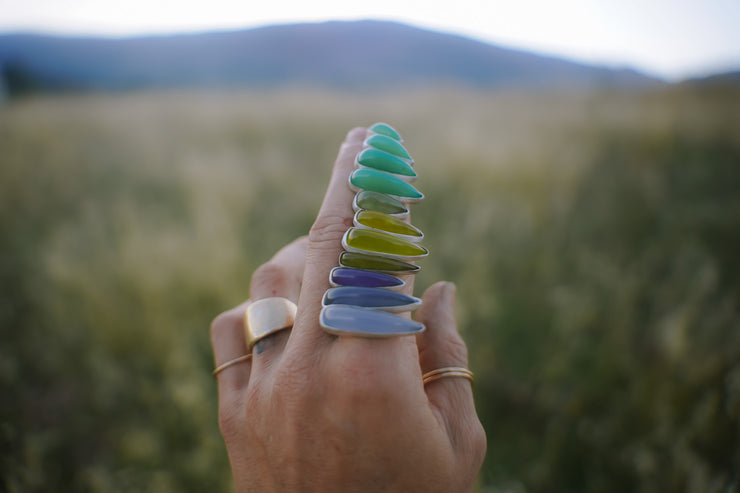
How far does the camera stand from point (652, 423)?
1.71 m

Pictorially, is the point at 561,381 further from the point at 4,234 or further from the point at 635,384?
the point at 4,234

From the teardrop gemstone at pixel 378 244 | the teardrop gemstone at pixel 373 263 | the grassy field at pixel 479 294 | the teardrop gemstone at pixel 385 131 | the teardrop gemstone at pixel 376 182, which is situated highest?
the teardrop gemstone at pixel 385 131

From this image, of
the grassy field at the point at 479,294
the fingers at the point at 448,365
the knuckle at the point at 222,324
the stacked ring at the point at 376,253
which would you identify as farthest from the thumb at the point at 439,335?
the grassy field at the point at 479,294

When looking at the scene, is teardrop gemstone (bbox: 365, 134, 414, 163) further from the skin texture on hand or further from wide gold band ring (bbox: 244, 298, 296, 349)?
wide gold band ring (bbox: 244, 298, 296, 349)

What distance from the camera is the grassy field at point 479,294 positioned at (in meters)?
1.67

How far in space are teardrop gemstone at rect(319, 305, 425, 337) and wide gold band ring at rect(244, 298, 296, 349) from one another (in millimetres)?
238

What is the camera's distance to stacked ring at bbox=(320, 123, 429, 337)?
0.70m

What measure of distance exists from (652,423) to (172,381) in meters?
2.32

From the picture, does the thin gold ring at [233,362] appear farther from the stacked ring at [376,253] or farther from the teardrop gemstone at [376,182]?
the teardrop gemstone at [376,182]

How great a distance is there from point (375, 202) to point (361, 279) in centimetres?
20

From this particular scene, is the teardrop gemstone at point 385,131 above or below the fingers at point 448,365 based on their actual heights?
above

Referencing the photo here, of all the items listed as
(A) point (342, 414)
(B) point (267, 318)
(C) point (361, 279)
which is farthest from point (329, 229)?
(A) point (342, 414)

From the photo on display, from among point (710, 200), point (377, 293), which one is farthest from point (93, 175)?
point (710, 200)

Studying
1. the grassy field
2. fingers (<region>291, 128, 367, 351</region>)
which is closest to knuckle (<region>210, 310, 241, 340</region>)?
fingers (<region>291, 128, 367, 351</region>)
